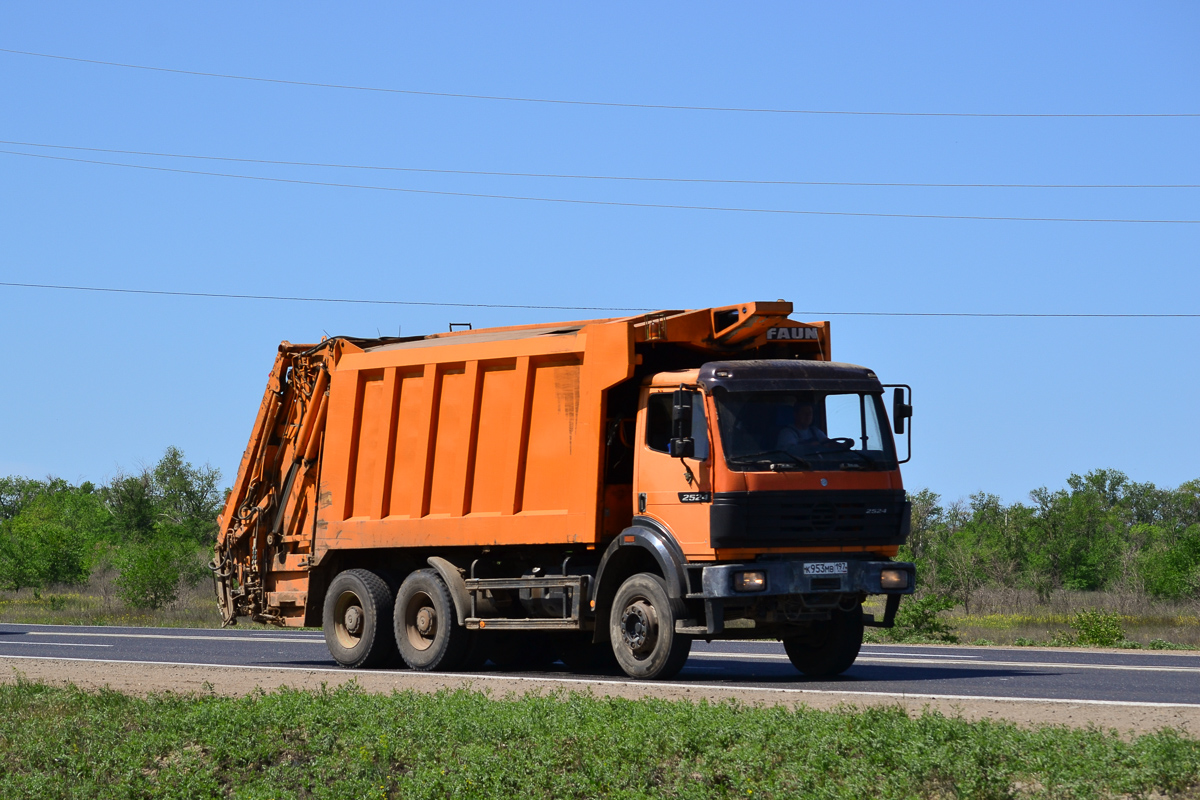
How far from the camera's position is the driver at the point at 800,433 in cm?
1295

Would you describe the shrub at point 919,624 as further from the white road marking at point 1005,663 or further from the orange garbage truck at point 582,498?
the orange garbage truck at point 582,498

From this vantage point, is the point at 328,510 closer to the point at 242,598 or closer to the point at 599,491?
the point at 242,598

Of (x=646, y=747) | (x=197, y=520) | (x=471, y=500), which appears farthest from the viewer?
(x=197, y=520)

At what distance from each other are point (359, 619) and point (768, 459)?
5.71 metres

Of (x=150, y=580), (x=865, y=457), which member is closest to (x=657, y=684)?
(x=865, y=457)

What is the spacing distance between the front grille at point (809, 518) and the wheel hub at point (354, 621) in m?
5.34

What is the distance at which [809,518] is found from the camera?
41.7 ft

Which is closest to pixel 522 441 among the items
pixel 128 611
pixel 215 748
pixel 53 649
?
pixel 215 748

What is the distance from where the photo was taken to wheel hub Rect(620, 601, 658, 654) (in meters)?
13.0

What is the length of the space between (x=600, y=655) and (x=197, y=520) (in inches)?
1761

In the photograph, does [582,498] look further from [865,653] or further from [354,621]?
[865,653]

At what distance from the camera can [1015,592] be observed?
3809 cm

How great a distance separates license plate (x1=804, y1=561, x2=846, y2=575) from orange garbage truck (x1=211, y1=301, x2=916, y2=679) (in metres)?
0.02

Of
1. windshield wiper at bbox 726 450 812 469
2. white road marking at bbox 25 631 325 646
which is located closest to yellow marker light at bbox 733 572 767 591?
windshield wiper at bbox 726 450 812 469
